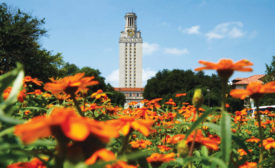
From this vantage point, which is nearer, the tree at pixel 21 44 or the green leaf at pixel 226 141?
the green leaf at pixel 226 141

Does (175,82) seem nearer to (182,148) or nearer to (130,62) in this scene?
(182,148)

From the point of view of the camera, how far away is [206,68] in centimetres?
73

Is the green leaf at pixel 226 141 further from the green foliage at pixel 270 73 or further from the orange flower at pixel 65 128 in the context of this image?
the green foliage at pixel 270 73

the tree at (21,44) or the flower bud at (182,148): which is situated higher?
the tree at (21,44)

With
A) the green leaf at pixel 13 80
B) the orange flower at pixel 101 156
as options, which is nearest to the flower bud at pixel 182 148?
the orange flower at pixel 101 156

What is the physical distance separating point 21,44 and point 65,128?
1442 cm

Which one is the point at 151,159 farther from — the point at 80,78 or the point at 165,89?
the point at 165,89

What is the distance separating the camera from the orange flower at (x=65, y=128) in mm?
365

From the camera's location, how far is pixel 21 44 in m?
13.2

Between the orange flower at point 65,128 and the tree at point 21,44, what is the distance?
13.2 metres

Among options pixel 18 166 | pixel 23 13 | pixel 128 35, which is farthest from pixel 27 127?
pixel 128 35

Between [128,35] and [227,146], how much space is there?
75.4 m

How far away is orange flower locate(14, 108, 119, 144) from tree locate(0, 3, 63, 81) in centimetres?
1316

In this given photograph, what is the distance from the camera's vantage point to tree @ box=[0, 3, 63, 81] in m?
12.6
